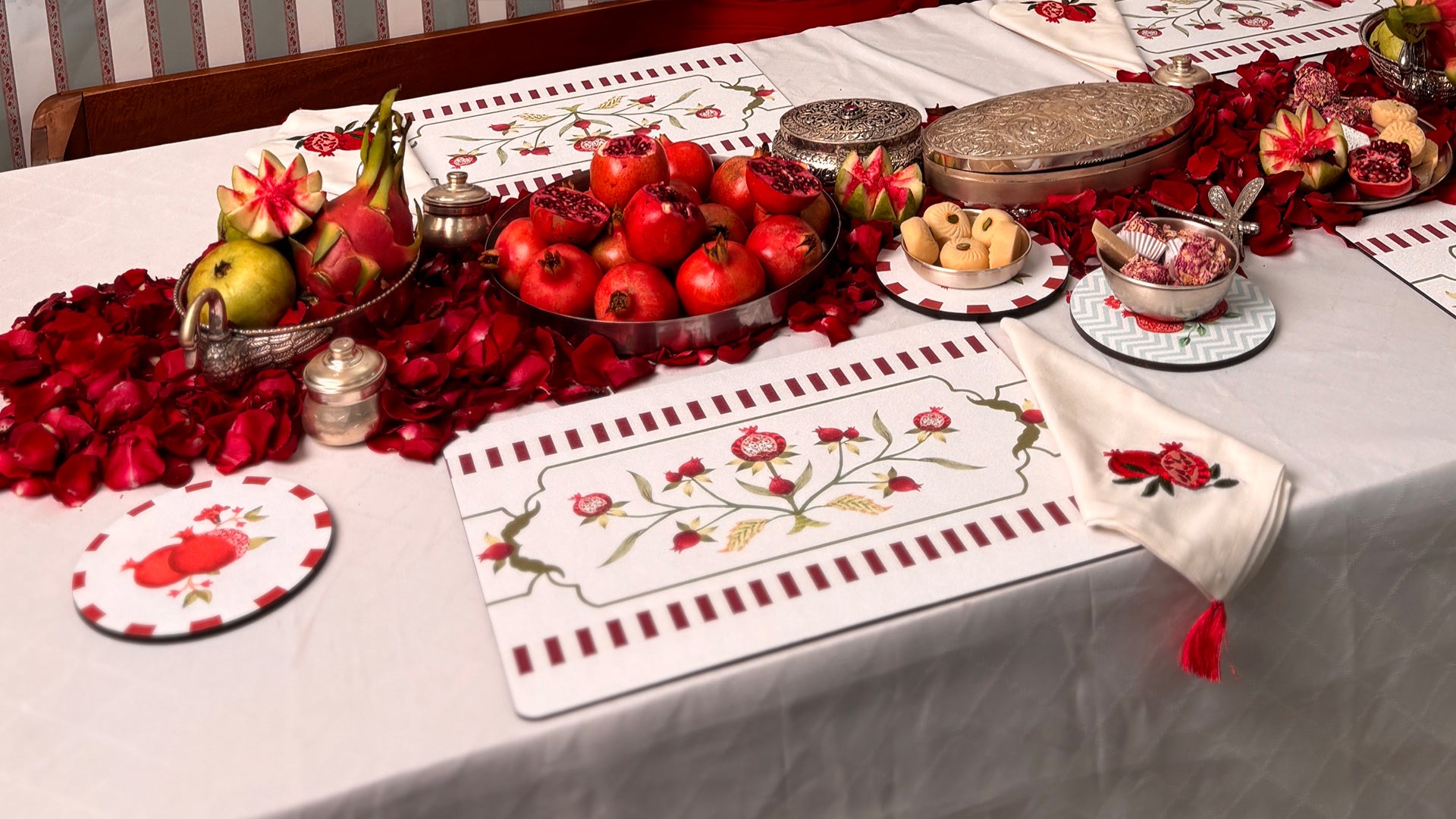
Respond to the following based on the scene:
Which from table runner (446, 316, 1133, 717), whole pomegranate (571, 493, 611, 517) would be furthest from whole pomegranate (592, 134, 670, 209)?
whole pomegranate (571, 493, 611, 517)

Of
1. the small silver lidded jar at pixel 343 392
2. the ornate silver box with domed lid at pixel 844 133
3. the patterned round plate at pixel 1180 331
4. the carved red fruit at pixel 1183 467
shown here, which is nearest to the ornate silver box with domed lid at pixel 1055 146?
the ornate silver box with domed lid at pixel 844 133

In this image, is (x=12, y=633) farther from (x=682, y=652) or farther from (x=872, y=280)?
(x=872, y=280)

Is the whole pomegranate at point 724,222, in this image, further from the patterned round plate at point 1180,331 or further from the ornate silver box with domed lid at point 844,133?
the patterned round plate at point 1180,331

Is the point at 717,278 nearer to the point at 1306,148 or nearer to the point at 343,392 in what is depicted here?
the point at 343,392

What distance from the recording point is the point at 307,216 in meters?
1.00

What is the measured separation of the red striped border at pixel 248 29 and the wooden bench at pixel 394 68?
0.32ft

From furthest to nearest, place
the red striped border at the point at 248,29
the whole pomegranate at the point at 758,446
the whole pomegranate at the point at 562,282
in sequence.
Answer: the red striped border at the point at 248,29 → the whole pomegranate at the point at 562,282 → the whole pomegranate at the point at 758,446

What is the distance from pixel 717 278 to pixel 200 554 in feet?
1.49

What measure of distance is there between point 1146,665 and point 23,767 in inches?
29.0

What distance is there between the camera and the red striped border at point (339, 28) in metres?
2.14

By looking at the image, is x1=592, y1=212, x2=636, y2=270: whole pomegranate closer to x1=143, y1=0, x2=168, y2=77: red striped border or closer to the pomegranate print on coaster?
the pomegranate print on coaster

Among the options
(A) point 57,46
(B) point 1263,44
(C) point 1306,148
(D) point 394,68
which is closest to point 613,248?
(C) point 1306,148

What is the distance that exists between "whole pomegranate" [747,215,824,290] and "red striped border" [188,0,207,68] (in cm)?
145

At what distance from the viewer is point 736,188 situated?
1.13 meters
